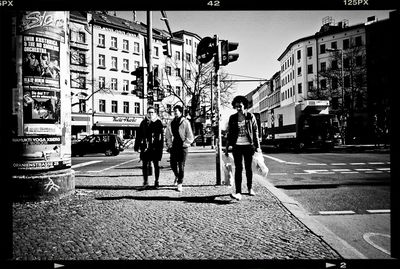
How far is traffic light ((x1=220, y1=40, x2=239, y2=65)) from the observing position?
6594 millimetres

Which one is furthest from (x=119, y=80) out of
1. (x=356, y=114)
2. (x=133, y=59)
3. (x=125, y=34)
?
(x=356, y=114)

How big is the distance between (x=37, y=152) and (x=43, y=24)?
2305mm

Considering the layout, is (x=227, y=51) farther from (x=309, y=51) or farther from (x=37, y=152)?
(x=309, y=51)

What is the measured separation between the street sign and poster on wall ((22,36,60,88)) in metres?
3.12

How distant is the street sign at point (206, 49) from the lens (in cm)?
670

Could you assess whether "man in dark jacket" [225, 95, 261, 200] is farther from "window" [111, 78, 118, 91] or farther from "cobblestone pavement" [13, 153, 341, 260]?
"window" [111, 78, 118, 91]

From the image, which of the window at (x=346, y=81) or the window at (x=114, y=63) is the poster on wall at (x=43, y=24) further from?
the window at (x=114, y=63)

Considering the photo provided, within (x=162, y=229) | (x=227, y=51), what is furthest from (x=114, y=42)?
(x=162, y=229)

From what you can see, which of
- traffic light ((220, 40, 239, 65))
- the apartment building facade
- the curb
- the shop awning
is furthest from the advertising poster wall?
the shop awning

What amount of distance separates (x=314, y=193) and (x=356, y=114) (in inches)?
1019

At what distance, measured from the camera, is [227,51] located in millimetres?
6633
